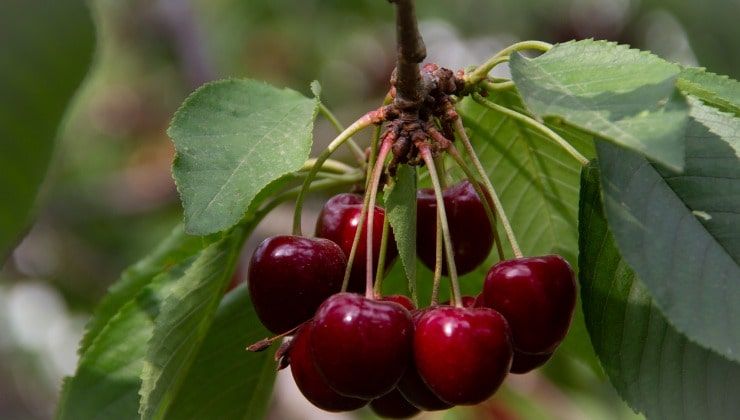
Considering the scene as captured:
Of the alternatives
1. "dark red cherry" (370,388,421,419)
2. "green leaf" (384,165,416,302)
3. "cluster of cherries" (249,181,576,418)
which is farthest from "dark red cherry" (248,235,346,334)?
"dark red cherry" (370,388,421,419)

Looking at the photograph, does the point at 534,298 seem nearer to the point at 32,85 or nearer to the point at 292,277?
the point at 292,277

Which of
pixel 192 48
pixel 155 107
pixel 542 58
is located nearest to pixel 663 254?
pixel 542 58

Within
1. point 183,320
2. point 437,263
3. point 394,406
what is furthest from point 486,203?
point 183,320

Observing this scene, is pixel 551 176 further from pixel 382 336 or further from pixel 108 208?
pixel 108 208

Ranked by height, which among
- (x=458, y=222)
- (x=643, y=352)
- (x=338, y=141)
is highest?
(x=338, y=141)

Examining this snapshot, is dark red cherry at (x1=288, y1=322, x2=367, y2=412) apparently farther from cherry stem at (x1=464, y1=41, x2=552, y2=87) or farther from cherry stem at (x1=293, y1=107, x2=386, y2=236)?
cherry stem at (x1=464, y1=41, x2=552, y2=87)

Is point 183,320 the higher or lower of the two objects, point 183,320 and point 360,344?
the lower

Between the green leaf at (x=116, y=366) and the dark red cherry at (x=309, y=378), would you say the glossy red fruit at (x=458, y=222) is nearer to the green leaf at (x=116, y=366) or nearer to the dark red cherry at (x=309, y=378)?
the dark red cherry at (x=309, y=378)
